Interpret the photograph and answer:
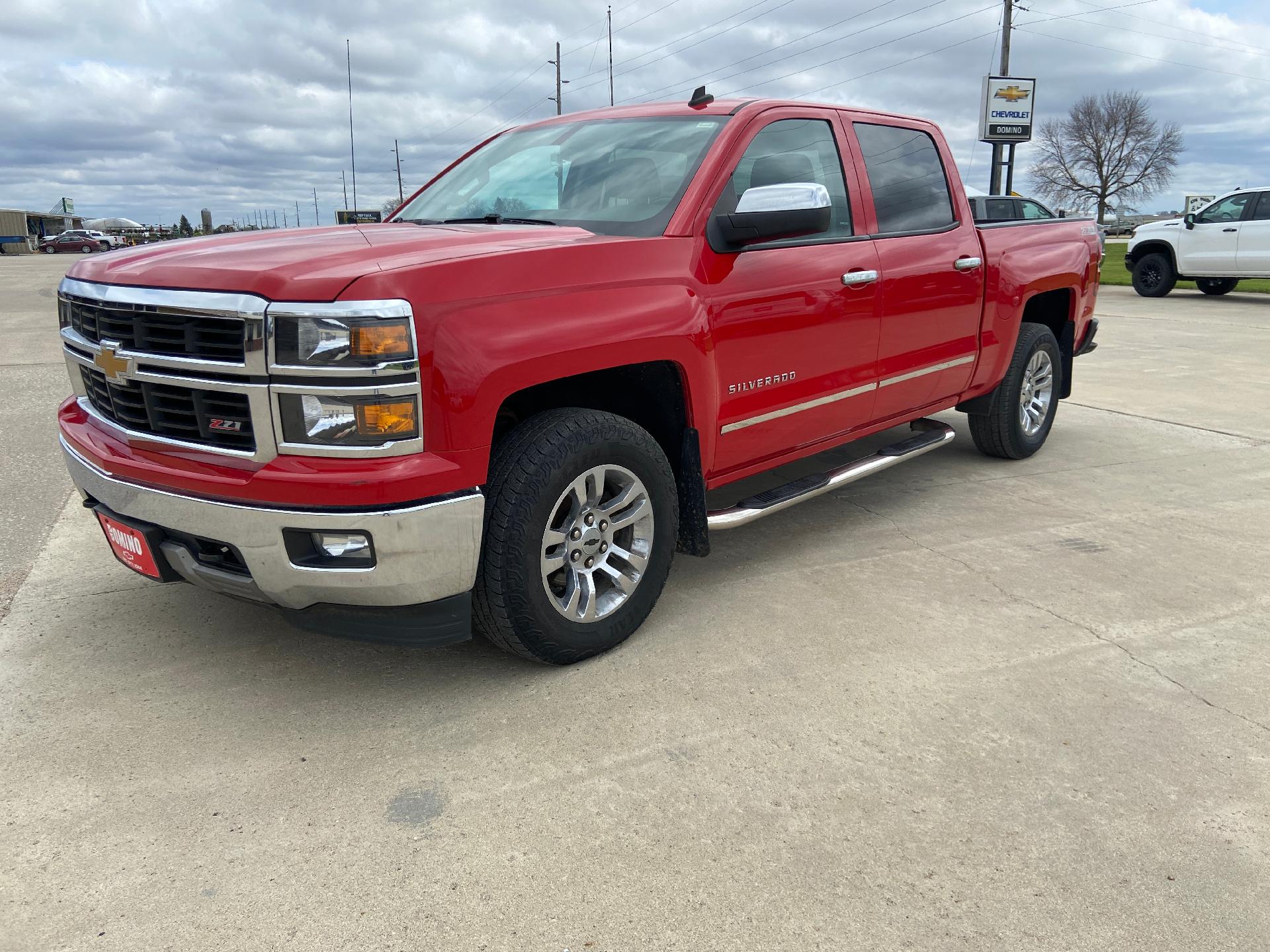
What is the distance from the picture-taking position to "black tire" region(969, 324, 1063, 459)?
555 cm

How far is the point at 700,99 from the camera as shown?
12.9 ft

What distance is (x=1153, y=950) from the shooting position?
1995mm

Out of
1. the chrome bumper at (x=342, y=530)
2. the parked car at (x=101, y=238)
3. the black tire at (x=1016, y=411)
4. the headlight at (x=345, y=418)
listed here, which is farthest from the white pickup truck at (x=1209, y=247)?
the parked car at (x=101, y=238)

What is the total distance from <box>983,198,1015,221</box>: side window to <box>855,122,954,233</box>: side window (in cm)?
1275

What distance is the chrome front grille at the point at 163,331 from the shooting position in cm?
258

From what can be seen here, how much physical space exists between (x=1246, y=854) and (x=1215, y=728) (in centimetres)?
63

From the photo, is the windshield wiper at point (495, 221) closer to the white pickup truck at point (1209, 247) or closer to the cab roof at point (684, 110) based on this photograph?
the cab roof at point (684, 110)

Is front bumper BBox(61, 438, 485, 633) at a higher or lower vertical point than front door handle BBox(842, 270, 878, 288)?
lower

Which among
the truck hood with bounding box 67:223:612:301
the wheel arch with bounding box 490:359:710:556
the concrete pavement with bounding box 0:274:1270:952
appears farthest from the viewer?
the wheel arch with bounding box 490:359:710:556

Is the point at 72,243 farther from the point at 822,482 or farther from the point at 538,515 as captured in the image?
→ the point at 538,515

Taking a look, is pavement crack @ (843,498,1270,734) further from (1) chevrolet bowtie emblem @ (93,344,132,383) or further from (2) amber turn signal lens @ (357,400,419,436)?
(1) chevrolet bowtie emblem @ (93,344,132,383)

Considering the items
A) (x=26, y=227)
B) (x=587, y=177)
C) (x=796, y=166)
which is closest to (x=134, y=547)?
(x=587, y=177)

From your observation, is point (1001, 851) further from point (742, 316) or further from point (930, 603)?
point (742, 316)

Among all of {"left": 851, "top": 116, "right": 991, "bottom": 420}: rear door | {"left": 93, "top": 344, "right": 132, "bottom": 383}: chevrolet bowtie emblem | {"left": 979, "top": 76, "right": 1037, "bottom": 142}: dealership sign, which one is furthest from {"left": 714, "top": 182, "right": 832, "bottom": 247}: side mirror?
{"left": 979, "top": 76, "right": 1037, "bottom": 142}: dealership sign
